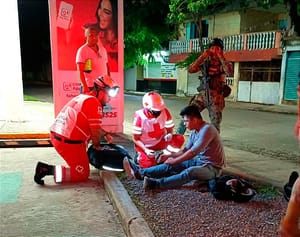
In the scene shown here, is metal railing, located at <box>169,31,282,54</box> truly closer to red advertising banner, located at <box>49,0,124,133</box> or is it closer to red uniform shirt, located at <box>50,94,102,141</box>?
red advertising banner, located at <box>49,0,124,133</box>

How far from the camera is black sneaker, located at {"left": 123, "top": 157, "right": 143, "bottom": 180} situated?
4230 mm

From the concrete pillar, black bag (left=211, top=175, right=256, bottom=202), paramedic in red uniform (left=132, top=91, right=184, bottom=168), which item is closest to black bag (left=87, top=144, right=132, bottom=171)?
paramedic in red uniform (left=132, top=91, right=184, bottom=168)

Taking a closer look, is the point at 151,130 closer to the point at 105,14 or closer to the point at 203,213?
the point at 203,213

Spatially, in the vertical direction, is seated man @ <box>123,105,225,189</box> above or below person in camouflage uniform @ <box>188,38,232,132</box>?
below

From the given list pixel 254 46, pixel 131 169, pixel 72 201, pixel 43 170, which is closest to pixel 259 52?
pixel 254 46

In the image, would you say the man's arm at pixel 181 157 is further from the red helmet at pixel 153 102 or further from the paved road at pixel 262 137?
the paved road at pixel 262 137

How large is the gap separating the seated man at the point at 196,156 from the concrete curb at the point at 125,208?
Answer: 0.36 meters

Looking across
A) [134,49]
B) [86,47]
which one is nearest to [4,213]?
[86,47]

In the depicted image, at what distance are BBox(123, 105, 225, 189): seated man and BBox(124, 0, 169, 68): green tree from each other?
55.1 ft

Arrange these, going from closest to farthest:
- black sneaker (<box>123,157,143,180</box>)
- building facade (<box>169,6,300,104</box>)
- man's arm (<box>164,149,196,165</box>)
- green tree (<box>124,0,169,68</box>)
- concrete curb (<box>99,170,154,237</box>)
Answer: concrete curb (<box>99,170,154,237</box>) → man's arm (<box>164,149,196,165</box>) → black sneaker (<box>123,157,143,180</box>) → building facade (<box>169,6,300,104</box>) → green tree (<box>124,0,169,68</box>)

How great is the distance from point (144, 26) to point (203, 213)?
62.2 ft

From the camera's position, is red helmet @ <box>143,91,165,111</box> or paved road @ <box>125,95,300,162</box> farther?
paved road @ <box>125,95,300,162</box>

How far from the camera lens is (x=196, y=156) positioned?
400 centimetres

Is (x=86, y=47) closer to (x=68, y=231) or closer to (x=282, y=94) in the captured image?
(x=68, y=231)
